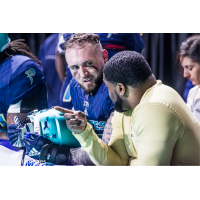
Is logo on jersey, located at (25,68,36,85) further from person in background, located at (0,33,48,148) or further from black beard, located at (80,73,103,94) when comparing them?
black beard, located at (80,73,103,94)

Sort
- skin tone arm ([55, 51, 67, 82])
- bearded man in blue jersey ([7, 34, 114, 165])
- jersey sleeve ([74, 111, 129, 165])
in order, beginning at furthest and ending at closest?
skin tone arm ([55, 51, 67, 82]) < bearded man in blue jersey ([7, 34, 114, 165]) < jersey sleeve ([74, 111, 129, 165])

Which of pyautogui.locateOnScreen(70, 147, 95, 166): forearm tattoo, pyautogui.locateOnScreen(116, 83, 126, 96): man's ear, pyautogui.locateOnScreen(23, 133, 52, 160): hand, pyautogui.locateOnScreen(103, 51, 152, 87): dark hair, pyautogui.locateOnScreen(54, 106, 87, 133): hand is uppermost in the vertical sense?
pyautogui.locateOnScreen(103, 51, 152, 87): dark hair

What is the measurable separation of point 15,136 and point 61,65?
71 cm

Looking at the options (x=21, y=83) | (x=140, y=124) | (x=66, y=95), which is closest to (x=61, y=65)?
(x=66, y=95)

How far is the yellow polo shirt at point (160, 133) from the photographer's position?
5.16 feet

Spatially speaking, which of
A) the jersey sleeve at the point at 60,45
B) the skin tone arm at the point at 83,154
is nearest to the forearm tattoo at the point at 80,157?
the skin tone arm at the point at 83,154

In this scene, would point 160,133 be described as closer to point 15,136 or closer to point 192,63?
point 192,63

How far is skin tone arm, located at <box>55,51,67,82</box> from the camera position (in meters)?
2.04

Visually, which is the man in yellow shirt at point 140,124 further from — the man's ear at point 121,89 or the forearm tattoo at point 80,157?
the forearm tattoo at point 80,157

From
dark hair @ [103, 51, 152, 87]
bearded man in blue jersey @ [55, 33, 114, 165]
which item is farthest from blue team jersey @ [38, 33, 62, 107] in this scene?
dark hair @ [103, 51, 152, 87]

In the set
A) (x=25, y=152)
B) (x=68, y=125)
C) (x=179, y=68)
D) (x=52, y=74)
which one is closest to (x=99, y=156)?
(x=68, y=125)

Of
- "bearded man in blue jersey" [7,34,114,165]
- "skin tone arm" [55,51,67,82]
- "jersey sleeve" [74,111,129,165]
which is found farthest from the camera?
"skin tone arm" [55,51,67,82]

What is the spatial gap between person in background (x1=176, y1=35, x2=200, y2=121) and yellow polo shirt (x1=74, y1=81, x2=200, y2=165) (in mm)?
363

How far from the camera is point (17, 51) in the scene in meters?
2.10
